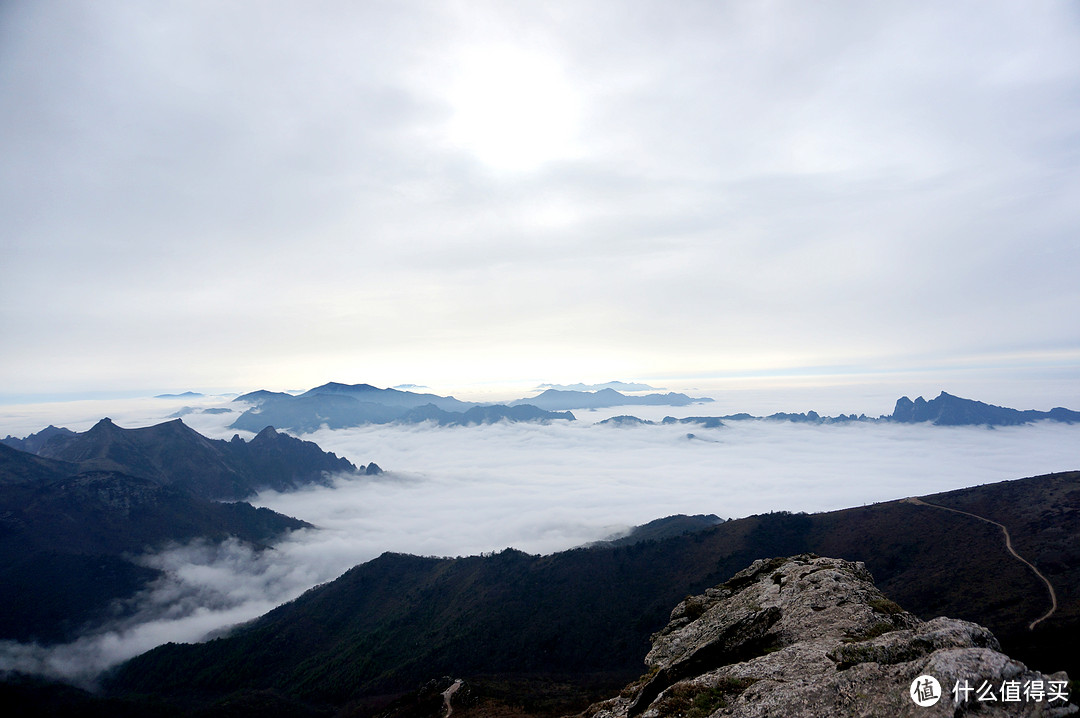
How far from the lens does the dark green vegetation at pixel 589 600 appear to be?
349 ft

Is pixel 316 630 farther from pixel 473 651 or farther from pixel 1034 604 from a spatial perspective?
pixel 1034 604

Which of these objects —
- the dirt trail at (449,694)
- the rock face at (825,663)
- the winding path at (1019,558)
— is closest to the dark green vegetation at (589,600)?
the winding path at (1019,558)

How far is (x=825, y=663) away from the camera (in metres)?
16.1

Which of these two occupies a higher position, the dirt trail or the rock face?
the rock face

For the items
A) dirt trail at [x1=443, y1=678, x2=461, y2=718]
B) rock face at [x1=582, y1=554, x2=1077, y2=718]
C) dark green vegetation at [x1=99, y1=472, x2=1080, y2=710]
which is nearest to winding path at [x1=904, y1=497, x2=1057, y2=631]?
dark green vegetation at [x1=99, y1=472, x2=1080, y2=710]

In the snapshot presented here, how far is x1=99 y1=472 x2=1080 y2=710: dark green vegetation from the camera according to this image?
349ft

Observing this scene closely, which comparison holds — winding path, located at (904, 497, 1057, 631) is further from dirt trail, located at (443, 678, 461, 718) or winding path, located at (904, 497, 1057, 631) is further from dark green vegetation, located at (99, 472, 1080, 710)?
dirt trail, located at (443, 678, 461, 718)

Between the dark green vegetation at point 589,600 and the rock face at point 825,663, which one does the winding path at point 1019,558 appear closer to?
the dark green vegetation at point 589,600

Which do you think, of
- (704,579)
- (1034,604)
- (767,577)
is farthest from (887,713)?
(704,579)

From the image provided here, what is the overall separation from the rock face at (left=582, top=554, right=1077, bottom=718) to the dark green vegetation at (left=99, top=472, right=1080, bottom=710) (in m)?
91.8

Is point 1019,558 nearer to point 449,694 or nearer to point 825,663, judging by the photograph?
point 449,694

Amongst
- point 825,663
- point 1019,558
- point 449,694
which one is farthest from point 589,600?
point 825,663

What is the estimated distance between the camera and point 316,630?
17562cm

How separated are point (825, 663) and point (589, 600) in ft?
519
